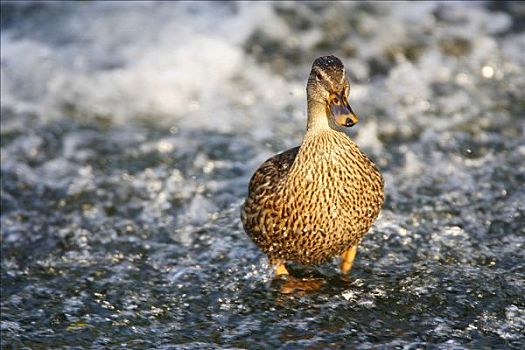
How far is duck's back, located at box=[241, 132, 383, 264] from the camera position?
5297 millimetres

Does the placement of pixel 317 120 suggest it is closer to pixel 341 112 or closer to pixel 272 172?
pixel 341 112

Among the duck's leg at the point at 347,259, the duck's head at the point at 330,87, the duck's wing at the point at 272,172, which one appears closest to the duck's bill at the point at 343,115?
the duck's head at the point at 330,87

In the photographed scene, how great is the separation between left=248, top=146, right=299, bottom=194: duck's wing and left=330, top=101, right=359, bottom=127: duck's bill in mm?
553

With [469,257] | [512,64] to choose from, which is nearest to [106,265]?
[469,257]

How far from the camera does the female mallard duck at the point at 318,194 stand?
529 centimetres

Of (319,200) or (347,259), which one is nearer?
(319,200)

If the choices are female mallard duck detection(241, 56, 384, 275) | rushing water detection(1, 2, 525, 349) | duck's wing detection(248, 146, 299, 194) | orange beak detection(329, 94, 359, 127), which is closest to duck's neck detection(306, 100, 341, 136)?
female mallard duck detection(241, 56, 384, 275)

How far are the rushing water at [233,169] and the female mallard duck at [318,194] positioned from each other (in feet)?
1.37

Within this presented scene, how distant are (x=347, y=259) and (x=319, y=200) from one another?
0.68 m

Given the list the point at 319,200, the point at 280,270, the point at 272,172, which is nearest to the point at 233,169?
the point at 280,270

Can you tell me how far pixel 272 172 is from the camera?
18.2 feet

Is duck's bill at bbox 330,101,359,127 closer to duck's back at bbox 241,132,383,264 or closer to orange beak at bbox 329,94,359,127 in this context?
orange beak at bbox 329,94,359,127

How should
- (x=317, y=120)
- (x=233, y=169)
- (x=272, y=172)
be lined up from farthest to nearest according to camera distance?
(x=233, y=169), (x=272, y=172), (x=317, y=120)

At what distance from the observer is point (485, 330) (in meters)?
5.07
